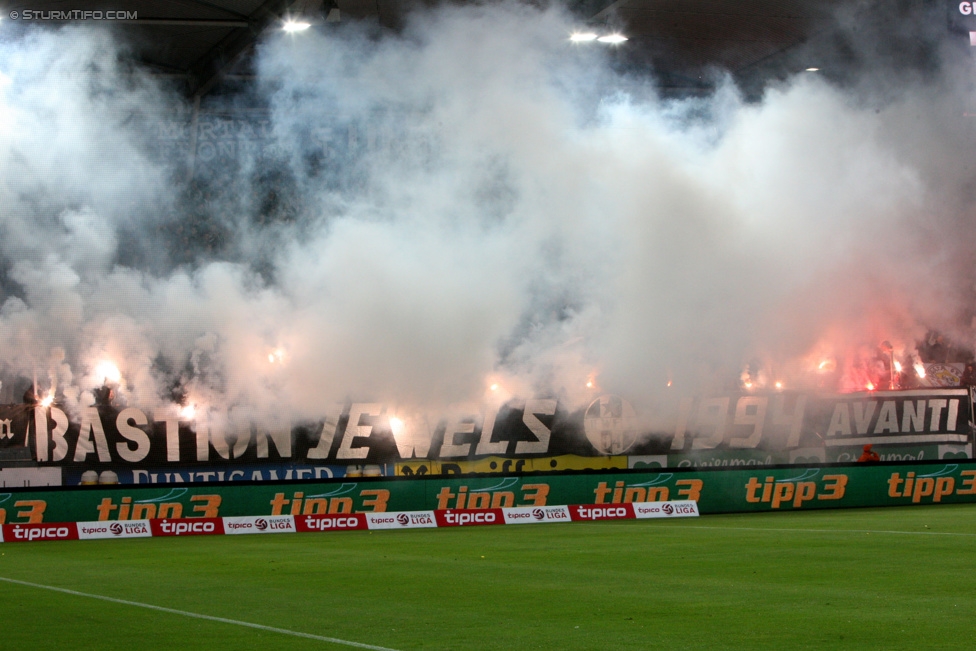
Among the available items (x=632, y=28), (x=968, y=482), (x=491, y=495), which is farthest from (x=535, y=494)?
(x=632, y=28)

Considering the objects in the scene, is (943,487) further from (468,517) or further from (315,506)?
(315,506)

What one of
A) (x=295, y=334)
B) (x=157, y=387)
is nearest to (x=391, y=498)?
(x=295, y=334)

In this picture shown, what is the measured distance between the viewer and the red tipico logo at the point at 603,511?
902 inches

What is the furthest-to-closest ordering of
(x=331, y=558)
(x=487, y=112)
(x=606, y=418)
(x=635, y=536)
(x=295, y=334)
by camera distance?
(x=606, y=418) → (x=295, y=334) → (x=487, y=112) → (x=635, y=536) → (x=331, y=558)

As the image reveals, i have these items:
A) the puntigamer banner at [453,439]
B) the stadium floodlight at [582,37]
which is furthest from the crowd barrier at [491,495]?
the stadium floodlight at [582,37]

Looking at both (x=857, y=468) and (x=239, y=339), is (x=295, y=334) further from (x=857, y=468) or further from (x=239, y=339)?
(x=857, y=468)

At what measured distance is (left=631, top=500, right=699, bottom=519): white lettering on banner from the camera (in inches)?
912

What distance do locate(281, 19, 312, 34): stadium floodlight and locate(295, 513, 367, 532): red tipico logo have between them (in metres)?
9.36

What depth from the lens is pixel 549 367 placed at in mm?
A: 26547

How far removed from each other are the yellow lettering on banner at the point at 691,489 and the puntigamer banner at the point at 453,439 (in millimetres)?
3543

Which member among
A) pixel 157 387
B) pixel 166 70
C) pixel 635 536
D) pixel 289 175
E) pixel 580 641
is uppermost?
pixel 166 70

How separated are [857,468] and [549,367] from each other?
6.85 m

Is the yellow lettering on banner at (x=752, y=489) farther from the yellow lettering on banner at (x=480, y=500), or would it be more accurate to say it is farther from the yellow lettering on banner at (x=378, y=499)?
the yellow lettering on banner at (x=378, y=499)

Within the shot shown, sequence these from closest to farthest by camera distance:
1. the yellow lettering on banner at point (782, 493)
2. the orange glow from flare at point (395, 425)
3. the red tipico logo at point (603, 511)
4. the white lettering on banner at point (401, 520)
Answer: the white lettering on banner at point (401, 520), the red tipico logo at point (603, 511), the yellow lettering on banner at point (782, 493), the orange glow from flare at point (395, 425)
